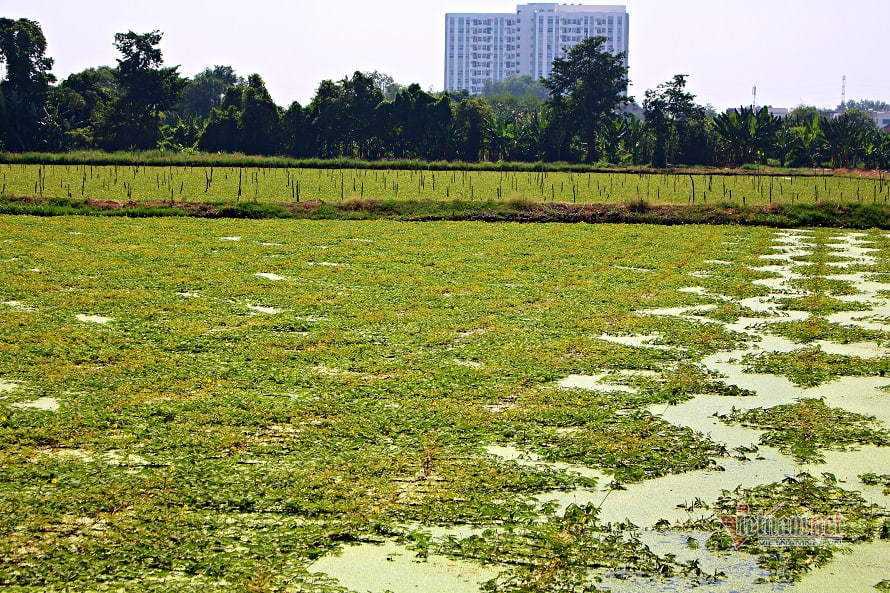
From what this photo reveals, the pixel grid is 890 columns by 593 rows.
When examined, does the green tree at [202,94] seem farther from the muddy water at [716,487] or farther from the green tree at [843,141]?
the muddy water at [716,487]

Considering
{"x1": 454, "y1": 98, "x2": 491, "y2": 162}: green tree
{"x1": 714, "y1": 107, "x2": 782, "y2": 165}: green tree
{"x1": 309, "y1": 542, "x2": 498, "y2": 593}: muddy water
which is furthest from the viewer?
{"x1": 454, "y1": 98, "x2": 491, "y2": 162}: green tree

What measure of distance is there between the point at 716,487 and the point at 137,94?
6395cm

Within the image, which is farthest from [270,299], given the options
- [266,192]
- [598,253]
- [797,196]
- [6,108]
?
[6,108]

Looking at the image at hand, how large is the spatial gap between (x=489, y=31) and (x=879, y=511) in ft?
641

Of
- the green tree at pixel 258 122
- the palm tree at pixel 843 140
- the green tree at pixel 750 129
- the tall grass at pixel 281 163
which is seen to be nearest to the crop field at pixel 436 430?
the tall grass at pixel 281 163

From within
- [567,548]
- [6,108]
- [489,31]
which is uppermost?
[489,31]

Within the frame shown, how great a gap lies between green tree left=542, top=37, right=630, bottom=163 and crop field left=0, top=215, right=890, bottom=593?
53.7m

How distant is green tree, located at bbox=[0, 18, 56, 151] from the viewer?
5900 cm

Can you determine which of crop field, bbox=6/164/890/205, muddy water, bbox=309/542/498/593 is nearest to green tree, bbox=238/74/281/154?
crop field, bbox=6/164/890/205

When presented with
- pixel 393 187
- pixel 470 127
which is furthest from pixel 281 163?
pixel 470 127

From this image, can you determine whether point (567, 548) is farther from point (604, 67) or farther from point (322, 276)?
point (604, 67)

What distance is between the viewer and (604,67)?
6831 cm

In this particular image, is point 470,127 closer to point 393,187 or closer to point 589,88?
point 589,88

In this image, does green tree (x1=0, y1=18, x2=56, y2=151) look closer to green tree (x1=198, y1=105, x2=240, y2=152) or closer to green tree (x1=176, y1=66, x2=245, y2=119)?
green tree (x1=198, y1=105, x2=240, y2=152)
